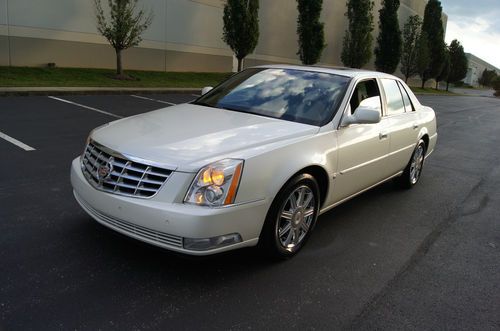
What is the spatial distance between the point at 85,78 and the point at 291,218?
13.7 meters

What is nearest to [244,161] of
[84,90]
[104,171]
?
[104,171]

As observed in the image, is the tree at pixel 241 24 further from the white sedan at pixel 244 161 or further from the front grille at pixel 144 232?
the front grille at pixel 144 232

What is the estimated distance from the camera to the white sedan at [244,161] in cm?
313

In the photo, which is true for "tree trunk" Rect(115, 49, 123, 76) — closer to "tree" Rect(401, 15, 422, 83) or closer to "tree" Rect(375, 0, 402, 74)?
"tree" Rect(375, 0, 402, 74)

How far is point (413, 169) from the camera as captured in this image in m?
6.26

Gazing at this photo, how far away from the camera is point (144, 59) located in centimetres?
1978

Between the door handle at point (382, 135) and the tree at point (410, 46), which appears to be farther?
the tree at point (410, 46)

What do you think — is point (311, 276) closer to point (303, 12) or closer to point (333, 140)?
point (333, 140)

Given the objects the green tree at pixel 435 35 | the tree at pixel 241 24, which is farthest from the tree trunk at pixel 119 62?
the green tree at pixel 435 35

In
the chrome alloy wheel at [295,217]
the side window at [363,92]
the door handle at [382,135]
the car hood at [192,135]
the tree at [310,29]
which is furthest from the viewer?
the tree at [310,29]

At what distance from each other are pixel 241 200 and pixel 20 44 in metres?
15.1

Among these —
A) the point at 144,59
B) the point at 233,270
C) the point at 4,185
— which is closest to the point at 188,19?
the point at 144,59

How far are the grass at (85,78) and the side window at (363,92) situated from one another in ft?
35.7

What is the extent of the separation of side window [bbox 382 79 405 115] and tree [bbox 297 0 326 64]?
2002 centimetres
